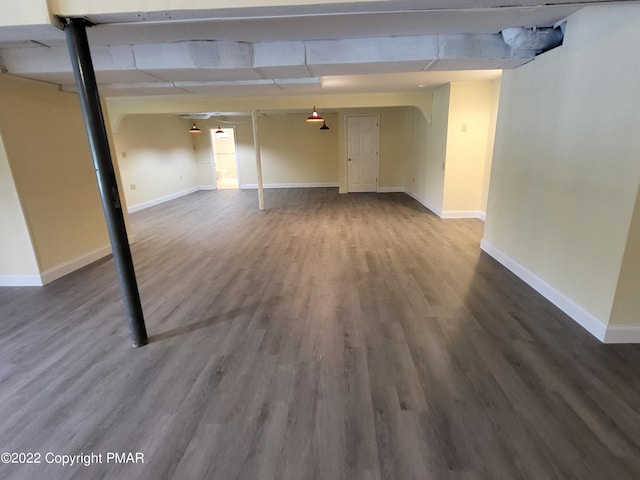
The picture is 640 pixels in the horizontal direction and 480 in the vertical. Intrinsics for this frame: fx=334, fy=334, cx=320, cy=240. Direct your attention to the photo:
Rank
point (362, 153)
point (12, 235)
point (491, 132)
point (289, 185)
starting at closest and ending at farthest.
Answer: point (12, 235) → point (491, 132) → point (362, 153) → point (289, 185)

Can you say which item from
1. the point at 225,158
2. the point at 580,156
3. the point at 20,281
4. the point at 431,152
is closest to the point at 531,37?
the point at 580,156

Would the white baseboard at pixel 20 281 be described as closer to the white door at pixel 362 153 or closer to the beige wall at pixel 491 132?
the beige wall at pixel 491 132

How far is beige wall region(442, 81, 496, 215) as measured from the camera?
572 centimetres

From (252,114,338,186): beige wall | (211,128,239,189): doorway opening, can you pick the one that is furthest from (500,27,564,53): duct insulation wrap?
(211,128,239,189): doorway opening

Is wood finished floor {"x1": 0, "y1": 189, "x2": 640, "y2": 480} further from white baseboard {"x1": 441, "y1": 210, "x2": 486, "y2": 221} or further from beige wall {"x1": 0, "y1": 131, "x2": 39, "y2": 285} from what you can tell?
white baseboard {"x1": 441, "y1": 210, "x2": 486, "y2": 221}

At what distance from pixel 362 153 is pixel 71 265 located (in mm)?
7397

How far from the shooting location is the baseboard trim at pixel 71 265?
3.76 metres

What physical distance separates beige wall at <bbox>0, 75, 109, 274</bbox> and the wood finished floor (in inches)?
21.2

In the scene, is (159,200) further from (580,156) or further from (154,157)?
(580,156)

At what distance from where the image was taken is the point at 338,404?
1.88 metres

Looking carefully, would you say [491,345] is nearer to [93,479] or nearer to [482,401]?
[482,401]

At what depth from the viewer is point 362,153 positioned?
9469 mm

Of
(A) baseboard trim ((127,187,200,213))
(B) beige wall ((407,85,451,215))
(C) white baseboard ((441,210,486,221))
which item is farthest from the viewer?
(A) baseboard trim ((127,187,200,213))

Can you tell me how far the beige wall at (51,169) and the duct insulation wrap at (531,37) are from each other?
472cm
